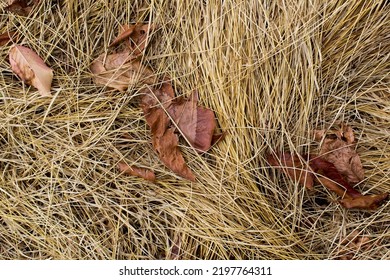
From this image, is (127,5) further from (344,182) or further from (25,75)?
(344,182)

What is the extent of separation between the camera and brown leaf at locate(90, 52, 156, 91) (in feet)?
6.59

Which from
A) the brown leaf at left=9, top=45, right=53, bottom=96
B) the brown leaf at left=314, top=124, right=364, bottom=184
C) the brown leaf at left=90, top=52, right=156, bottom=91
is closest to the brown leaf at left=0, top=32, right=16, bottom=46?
the brown leaf at left=9, top=45, right=53, bottom=96

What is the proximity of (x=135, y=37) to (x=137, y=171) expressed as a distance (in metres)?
0.50

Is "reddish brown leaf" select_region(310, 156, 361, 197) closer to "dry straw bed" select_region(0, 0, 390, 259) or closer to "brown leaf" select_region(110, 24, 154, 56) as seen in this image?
"dry straw bed" select_region(0, 0, 390, 259)

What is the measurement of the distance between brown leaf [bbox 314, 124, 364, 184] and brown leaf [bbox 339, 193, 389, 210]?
66 mm

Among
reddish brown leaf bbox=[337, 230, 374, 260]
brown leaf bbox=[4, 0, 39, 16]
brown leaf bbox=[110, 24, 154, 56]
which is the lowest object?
reddish brown leaf bbox=[337, 230, 374, 260]

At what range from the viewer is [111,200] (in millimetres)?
1975

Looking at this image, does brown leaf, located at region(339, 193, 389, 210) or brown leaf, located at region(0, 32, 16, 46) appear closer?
brown leaf, located at region(339, 193, 389, 210)

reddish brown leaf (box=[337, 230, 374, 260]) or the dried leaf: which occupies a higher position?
the dried leaf

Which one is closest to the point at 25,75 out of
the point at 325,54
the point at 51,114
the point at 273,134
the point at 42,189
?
the point at 51,114

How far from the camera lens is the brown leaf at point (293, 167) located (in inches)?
76.7

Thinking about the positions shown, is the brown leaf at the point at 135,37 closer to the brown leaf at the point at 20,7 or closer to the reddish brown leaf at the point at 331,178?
the brown leaf at the point at 20,7

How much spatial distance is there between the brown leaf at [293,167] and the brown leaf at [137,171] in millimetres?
430

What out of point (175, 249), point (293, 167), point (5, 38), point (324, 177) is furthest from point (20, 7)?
point (324, 177)
